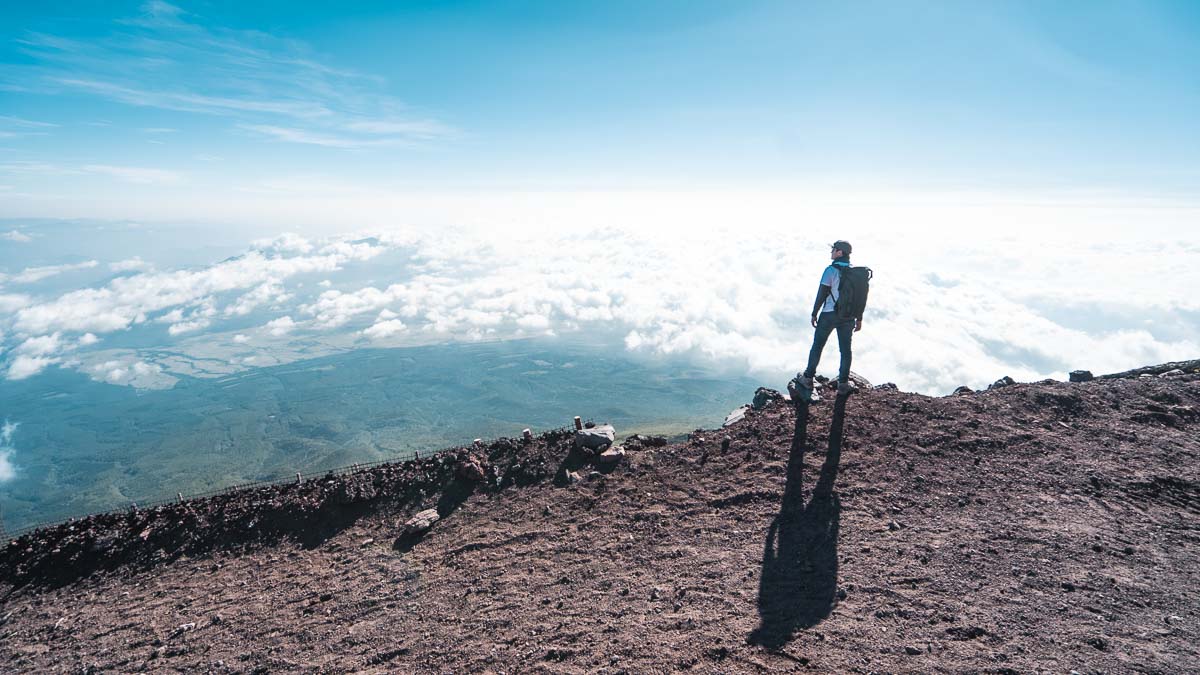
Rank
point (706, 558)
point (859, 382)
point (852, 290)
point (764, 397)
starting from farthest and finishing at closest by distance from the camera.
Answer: point (764, 397) < point (859, 382) < point (852, 290) < point (706, 558)

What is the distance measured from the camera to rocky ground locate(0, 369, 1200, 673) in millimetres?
4977

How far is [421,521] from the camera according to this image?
26.6 ft

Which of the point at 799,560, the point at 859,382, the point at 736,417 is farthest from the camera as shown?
the point at 859,382

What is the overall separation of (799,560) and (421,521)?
5.90 m

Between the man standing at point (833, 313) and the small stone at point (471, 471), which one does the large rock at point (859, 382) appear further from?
the small stone at point (471, 471)

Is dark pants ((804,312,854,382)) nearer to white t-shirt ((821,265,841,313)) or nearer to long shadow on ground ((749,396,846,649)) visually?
white t-shirt ((821,265,841,313))

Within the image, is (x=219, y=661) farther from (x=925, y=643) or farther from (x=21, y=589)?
(x=925, y=643)

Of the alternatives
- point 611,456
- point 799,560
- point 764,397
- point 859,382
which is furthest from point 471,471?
point 859,382

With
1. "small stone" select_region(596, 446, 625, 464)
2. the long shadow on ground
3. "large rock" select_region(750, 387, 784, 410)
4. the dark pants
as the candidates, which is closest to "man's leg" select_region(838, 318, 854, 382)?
the dark pants

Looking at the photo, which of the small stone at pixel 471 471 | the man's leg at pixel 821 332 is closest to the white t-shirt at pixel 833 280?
the man's leg at pixel 821 332

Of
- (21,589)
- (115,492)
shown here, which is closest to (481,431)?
(115,492)

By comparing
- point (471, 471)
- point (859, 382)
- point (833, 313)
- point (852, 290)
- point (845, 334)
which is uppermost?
point (852, 290)

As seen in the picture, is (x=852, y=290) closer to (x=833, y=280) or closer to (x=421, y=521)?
(x=833, y=280)

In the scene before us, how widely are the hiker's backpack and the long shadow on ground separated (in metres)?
2.62
